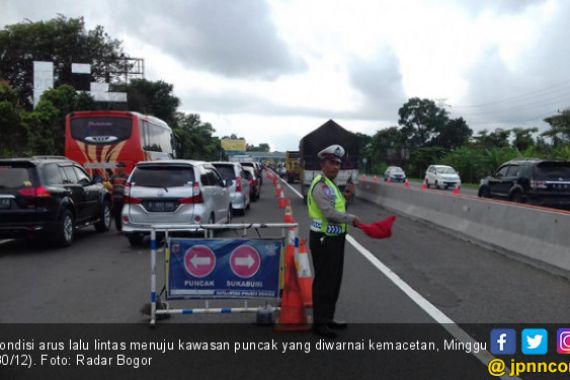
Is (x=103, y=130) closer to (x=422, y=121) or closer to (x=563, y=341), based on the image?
Result: (x=563, y=341)

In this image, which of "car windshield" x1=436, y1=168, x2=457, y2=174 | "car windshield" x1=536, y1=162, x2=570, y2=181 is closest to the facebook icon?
"car windshield" x1=536, y1=162, x2=570, y2=181

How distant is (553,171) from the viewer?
16016 millimetres

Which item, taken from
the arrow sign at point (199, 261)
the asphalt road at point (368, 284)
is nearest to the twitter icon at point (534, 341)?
the asphalt road at point (368, 284)

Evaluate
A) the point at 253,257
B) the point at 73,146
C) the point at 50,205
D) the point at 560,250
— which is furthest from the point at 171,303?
the point at 73,146

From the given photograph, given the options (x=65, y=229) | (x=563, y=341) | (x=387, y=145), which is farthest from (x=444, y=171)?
(x=387, y=145)

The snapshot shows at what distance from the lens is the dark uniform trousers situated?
578 centimetres

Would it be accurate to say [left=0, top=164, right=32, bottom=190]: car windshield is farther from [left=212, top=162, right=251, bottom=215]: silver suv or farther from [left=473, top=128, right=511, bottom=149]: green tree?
[left=473, top=128, right=511, bottom=149]: green tree

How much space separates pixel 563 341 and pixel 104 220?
37.6ft

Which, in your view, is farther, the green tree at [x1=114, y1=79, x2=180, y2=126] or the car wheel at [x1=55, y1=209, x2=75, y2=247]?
the green tree at [x1=114, y1=79, x2=180, y2=126]

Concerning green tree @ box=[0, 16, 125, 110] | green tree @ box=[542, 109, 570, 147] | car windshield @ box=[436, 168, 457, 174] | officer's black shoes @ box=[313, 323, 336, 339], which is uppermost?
green tree @ box=[0, 16, 125, 110]

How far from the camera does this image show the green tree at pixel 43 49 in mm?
56844

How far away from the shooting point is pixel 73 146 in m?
19.8

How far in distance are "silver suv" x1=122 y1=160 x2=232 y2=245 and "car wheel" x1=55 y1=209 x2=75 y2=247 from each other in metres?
1.25

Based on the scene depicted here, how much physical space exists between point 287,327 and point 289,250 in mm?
796
